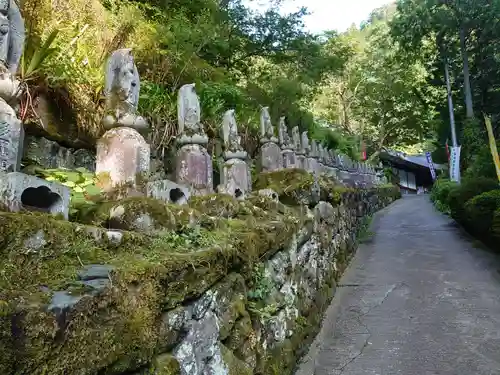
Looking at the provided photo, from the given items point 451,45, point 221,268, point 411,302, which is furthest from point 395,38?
point 221,268

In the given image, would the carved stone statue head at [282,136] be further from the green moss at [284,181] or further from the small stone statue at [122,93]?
the small stone statue at [122,93]

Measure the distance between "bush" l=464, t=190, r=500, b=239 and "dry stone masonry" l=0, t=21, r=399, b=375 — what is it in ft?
17.9

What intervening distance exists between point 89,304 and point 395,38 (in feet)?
74.0

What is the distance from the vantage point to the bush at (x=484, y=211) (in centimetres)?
870

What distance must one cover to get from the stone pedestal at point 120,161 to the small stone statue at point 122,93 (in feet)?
0.27

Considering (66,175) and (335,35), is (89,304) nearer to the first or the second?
(66,175)

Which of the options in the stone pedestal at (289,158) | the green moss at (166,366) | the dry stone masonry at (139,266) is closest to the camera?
the dry stone masonry at (139,266)

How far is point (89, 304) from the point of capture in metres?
1.64

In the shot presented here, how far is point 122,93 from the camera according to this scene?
11.5 ft

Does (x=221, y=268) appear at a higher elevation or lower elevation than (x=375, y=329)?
higher

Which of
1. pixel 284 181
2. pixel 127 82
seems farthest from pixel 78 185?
pixel 284 181

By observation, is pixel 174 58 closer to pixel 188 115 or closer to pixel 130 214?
pixel 188 115

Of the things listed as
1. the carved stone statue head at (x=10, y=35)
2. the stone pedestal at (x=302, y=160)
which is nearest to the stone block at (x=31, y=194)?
the carved stone statue head at (x=10, y=35)

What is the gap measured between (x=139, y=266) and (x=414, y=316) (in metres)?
5.17
